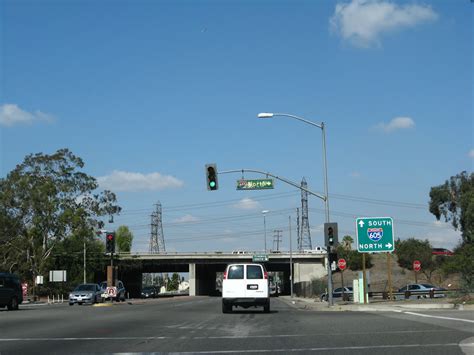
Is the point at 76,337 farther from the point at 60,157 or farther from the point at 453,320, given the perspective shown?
the point at 60,157

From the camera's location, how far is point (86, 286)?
45.1 meters

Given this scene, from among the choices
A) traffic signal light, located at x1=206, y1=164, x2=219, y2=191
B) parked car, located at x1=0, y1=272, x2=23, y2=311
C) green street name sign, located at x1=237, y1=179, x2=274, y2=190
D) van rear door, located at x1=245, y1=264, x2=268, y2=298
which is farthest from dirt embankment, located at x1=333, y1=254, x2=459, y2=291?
van rear door, located at x1=245, y1=264, x2=268, y2=298

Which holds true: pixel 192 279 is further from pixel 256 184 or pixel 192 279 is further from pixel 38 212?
pixel 256 184

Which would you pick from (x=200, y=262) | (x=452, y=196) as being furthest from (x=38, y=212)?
(x=452, y=196)

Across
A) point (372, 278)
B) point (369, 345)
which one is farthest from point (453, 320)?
point (372, 278)

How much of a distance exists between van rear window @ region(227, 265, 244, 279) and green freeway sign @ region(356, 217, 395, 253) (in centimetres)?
954

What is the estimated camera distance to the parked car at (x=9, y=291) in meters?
33.9

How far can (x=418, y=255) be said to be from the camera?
8600 cm

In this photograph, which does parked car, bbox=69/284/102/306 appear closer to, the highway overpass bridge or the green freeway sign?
the green freeway sign

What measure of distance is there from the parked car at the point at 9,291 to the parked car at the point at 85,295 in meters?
7.48

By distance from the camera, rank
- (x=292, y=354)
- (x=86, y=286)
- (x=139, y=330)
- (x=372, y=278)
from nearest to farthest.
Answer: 1. (x=292, y=354)
2. (x=139, y=330)
3. (x=86, y=286)
4. (x=372, y=278)

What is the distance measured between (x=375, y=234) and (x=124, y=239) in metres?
92.7

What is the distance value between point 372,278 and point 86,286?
177 ft

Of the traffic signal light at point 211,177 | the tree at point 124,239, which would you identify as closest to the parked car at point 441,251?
the tree at point 124,239
